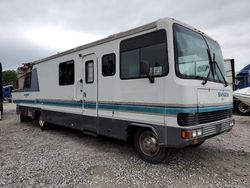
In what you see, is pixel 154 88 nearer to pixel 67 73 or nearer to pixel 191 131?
pixel 191 131

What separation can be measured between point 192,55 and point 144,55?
940 mm

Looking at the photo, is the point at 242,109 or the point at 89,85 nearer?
the point at 89,85

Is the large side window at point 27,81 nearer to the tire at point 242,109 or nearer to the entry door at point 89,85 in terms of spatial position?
the entry door at point 89,85

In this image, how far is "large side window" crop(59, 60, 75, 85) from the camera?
21.9ft

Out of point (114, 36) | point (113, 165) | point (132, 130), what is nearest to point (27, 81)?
point (114, 36)

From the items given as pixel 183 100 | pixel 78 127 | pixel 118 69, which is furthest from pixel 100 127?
pixel 183 100

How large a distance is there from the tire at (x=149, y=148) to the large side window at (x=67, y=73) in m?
2.86

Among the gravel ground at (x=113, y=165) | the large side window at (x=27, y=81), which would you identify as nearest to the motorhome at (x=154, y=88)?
the gravel ground at (x=113, y=165)

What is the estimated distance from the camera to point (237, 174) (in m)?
4.22

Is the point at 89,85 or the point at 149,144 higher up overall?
the point at 89,85

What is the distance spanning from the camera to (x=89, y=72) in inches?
239

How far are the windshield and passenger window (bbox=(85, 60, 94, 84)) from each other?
2556mm

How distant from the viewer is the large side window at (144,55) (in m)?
4.26

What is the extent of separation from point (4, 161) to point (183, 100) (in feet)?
13.6
